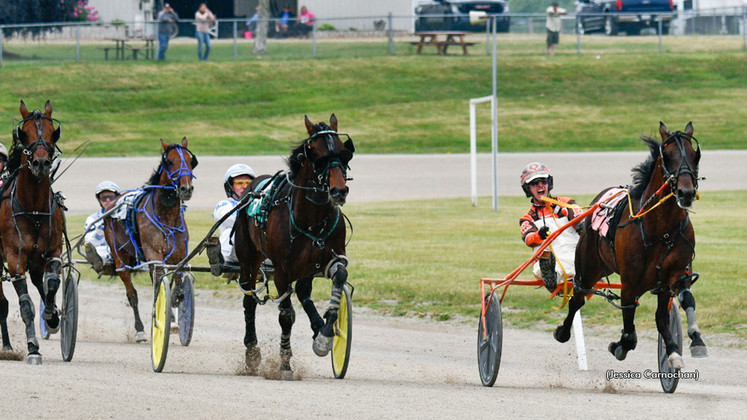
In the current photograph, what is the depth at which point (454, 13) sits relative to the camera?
136 feet

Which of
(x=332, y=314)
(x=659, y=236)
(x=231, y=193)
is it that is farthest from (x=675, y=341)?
(x=231, y=193)

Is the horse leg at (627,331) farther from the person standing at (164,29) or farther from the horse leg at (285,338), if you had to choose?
the person standing at (164,29)

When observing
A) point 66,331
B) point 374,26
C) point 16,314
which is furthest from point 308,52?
point 66,331

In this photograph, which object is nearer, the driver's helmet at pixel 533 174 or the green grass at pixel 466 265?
the driver's helmet at pixel 533 174

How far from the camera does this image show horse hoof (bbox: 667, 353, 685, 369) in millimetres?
7496

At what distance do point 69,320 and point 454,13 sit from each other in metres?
33.2

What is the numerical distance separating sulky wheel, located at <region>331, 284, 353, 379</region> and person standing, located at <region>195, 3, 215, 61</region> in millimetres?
27619

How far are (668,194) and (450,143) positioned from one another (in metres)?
23.7

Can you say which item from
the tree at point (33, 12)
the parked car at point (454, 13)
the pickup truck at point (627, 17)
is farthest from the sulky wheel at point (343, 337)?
the pickup truck at point (627, 17)

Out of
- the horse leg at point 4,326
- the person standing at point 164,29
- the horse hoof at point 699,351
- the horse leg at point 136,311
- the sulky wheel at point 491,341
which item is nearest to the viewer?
the horse hoof at point 699,351

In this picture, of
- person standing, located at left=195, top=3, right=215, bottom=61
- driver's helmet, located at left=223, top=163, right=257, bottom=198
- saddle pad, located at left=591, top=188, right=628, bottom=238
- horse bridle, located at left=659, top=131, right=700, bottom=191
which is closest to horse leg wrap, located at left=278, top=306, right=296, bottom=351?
driver's helmet, located at left=223, top=163, right=257, bottom=198

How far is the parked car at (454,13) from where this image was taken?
39.9 metres

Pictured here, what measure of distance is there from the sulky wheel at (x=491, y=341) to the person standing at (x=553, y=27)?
2932 centimetres

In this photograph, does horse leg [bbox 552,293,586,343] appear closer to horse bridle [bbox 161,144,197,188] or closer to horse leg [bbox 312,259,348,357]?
horse leg [bbox 312,259,348,357]
